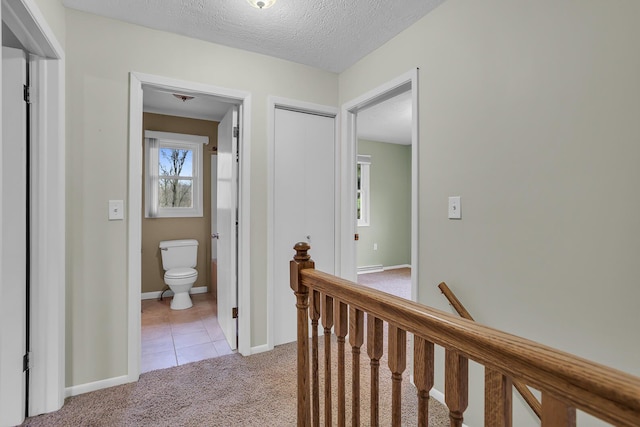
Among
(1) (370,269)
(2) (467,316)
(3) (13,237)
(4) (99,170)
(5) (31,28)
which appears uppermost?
(5) (31,28)

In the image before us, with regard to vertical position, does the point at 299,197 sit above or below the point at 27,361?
above

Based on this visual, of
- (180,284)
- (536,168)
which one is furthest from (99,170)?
(536,168)

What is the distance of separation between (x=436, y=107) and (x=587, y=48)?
754 millimetres

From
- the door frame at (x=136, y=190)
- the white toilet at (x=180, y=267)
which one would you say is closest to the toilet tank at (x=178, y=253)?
the white toilet at (x=180, y=267)

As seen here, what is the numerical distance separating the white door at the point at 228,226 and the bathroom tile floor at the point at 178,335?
0.46 feet

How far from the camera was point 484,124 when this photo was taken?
5.35 feet

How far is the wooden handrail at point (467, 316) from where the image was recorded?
137cm

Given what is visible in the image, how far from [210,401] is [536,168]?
2176 millimetres

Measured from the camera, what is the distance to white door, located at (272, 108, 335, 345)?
2607mm

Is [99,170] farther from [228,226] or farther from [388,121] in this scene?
[388,121]

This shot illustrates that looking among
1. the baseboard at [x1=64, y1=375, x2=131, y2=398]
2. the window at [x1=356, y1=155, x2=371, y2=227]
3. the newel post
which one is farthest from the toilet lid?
the window at [x1=356, y1=155, x2=371, y2=227]

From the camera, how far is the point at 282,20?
202cm

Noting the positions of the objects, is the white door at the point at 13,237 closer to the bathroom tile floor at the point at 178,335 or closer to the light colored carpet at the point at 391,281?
the bathroom tile floor at the point at 178,335

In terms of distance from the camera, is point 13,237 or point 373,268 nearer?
point 13,237
